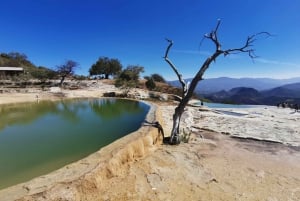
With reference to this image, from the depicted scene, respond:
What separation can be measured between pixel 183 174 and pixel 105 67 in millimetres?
36554

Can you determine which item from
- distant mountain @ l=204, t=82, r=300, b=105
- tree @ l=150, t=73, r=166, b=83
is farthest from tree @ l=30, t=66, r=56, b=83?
distant mountain @ l=204, t=82, r=300, b=105

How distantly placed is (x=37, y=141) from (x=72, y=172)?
12.4 feet

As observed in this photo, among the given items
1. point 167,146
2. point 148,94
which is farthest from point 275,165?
point 148,94

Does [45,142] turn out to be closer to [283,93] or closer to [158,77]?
[158,77]

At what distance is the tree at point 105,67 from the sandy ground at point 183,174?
34375 mm

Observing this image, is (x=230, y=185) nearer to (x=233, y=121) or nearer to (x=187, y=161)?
(x=187, y=161)

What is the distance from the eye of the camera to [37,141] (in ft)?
21.1

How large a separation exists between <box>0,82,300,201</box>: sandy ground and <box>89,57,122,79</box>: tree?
1353 inches

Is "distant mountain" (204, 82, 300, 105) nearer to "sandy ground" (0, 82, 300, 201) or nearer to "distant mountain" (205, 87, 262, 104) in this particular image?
"distant mountain" (205, 87, 262, 104)

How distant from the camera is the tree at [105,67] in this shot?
127 ft

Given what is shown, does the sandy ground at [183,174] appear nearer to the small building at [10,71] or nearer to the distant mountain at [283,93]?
the small building at [10,71]

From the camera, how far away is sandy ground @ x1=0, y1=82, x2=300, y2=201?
3.20 metres

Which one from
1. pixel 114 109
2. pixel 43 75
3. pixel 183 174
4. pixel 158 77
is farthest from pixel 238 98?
pixel 183 174

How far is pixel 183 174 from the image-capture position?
169 inches
